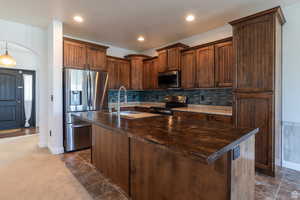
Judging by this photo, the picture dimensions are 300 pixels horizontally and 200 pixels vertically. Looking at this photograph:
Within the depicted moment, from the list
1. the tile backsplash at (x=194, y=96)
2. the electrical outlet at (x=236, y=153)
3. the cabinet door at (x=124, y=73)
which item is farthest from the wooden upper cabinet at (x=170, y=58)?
the electrical outlet at (x=236, y=153)

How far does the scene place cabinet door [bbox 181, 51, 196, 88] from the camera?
3756 mm

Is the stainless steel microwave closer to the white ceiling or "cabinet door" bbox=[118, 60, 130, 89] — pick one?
the white ceiling

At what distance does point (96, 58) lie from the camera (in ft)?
13.1

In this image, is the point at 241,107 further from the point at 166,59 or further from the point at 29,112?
the point at 29,112

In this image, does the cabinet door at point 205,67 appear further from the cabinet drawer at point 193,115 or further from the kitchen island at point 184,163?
the kitchen island at point 184,163

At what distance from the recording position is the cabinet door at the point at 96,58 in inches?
152

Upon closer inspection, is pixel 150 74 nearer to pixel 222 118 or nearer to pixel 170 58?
pixel 170 58

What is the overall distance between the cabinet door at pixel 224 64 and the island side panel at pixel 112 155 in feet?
Answer: 7.93

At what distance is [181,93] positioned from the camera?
446 centimetres

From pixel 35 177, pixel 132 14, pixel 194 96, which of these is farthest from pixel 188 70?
pixel 35 177

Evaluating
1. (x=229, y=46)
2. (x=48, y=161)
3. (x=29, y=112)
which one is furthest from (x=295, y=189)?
(x=29, y=112)

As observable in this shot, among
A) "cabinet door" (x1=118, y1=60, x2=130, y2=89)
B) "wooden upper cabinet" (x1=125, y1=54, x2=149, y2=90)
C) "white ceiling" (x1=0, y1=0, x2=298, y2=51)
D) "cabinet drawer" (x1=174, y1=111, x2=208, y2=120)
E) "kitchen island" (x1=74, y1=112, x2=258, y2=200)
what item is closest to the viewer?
"kitchen island" (x1=74, y1=112, x2=258, y2=200)

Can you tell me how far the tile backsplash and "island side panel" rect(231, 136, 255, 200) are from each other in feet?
7.13

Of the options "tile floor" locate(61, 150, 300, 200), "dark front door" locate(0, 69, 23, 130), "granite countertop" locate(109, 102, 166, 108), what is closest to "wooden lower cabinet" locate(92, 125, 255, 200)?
"tile floor" locate(61, 150, 300, 200)
